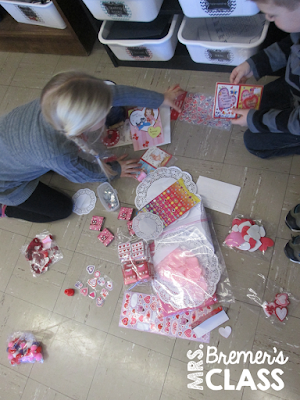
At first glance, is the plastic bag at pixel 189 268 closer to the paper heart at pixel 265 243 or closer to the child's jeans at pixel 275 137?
the paper heart at pixel 265 243

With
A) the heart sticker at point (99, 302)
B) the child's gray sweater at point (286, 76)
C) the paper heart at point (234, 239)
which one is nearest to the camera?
the child's gray sweater at point (286, 76)

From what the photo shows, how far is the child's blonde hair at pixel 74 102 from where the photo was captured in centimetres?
88

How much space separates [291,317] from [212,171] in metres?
0.70

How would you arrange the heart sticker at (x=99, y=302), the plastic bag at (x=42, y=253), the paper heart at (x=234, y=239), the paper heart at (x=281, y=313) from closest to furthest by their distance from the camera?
the paper heart at (x=281, y=313)
the paper heart at (x=234, y=239)
the heart sticker at (x=99, y=302)
the plastic bag at (x=42, y=253)

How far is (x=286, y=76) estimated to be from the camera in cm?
108

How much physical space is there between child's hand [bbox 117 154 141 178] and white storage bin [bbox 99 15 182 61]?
53cm

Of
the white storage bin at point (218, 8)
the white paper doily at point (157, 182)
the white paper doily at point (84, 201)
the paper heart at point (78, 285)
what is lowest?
the paper heart at point (78, 285)

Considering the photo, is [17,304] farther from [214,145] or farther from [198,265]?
[214,145]

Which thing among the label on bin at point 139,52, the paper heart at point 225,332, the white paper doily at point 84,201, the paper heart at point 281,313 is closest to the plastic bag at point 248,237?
the paper heart at point 281,313

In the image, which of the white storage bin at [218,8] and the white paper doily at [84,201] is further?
the white paper doily at [84,201]

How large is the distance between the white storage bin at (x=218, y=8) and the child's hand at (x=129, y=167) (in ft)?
2.18

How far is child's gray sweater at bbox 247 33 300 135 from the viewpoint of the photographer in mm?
1002

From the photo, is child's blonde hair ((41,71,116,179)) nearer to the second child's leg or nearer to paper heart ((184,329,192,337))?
the second child's leg

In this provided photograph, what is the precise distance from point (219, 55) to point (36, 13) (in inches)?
39.7
